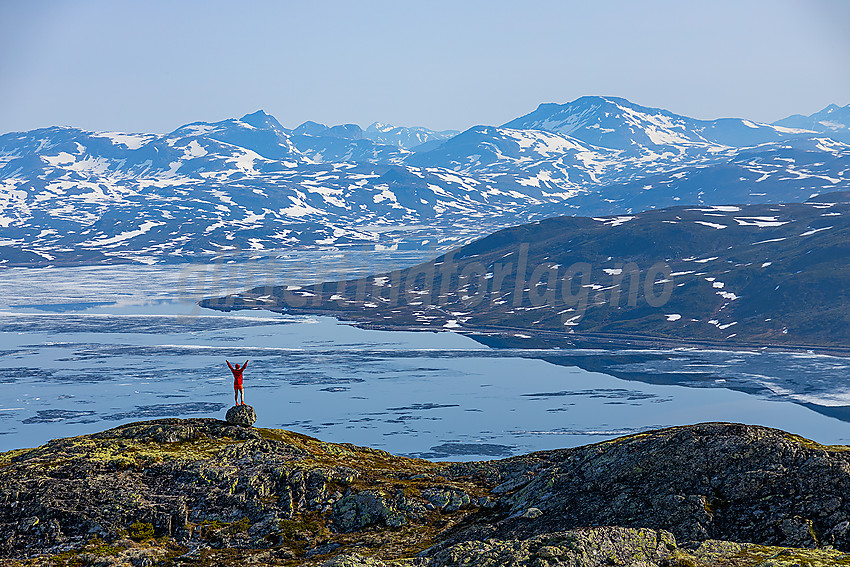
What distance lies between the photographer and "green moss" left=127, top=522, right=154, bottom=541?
3120cm

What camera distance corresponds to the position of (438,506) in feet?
112

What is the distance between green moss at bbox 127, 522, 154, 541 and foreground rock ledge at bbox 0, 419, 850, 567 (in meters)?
0.05

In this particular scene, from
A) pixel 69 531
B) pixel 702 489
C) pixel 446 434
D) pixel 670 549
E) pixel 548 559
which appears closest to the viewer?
pixel 548 559

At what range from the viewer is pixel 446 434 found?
181125mm

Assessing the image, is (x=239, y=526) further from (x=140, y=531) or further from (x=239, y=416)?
(x=239, y=416)

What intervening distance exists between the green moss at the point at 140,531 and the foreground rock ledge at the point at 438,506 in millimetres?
55

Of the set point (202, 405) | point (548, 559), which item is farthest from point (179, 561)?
point (202, 405)

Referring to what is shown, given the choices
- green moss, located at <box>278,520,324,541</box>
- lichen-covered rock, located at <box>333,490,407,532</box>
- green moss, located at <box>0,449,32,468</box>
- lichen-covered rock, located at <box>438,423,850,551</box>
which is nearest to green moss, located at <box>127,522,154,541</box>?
green moss, located at <box>278,520,324,541</box>

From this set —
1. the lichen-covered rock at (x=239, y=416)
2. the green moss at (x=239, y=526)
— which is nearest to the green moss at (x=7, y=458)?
the lichen-covered rock at (x=239, y=416)

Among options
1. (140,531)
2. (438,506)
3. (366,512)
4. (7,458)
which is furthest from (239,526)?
(7,458)

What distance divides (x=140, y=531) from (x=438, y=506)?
12244 mm

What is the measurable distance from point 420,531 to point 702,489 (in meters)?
11.0

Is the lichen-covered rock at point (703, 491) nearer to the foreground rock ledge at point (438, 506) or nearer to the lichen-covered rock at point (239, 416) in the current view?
the foreground rock ledge at point (438, 506)

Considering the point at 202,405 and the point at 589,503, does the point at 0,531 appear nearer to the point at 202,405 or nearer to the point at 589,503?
the point at 589,503
